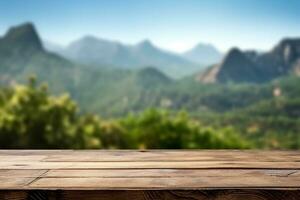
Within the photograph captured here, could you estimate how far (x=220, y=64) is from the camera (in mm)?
156250

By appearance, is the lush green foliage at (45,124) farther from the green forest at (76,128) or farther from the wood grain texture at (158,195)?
the wood grain texture at (158,195)

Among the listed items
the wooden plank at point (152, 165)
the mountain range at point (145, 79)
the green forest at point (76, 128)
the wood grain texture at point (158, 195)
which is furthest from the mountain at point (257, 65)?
the wood grain texture at point (158, 195)

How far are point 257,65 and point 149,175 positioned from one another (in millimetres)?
176838

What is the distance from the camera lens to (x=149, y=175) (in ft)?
3.14

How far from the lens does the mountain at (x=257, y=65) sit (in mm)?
150875

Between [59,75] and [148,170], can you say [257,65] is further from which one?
[148,170]

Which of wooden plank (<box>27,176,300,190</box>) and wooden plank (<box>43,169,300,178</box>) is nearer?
wooden plank (<box>27,176,300,190</box>)

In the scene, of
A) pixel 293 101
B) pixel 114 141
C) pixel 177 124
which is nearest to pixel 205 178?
pixel 114 141

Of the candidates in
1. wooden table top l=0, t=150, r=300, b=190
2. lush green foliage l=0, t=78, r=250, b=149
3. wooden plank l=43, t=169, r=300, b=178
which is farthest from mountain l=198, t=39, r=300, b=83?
wooden plank l=43, t=169, r=300, b=178

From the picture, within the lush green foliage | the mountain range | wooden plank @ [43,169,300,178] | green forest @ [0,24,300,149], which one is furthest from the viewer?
the mountain range

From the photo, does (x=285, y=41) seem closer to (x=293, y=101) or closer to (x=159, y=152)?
(x=293, y=101)

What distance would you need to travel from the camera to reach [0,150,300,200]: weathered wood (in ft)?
2.70

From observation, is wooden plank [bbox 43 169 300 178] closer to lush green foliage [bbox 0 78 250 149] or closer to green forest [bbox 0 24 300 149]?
green forest [bbox 0 24 300 149]

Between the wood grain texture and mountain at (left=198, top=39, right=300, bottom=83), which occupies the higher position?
mountain at (left=198, top=39, right=300, bottom=83)
